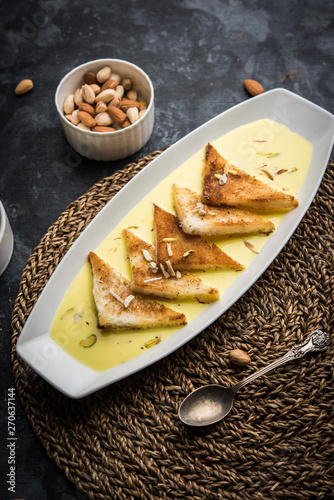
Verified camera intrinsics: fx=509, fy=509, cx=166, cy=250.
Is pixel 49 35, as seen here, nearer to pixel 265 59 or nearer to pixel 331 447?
pixel 265 59

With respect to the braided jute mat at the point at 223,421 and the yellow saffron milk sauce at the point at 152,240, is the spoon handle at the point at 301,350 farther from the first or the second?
the yellow saffron milk sauce at the point at 152,240

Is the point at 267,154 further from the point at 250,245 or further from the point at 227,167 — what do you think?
the point at 250,245

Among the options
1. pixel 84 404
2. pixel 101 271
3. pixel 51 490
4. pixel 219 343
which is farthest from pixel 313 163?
pixel 51 490

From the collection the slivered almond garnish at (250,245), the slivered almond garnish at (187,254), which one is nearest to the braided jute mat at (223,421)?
the slivered almond garnish at (250,245)

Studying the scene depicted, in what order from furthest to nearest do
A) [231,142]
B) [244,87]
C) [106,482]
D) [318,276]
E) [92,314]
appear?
[244,87]
[231,142]
[318,276]
[92,314]
[106,482]

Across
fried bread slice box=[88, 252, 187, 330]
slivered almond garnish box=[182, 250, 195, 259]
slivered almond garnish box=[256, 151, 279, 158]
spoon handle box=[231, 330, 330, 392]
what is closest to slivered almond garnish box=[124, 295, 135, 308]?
fried bread slice box=[88, 252, 187, 330]
